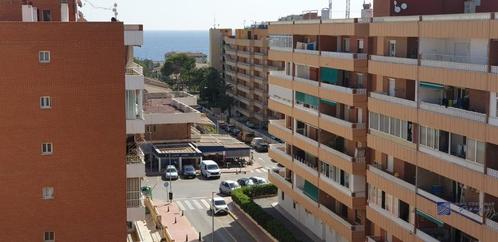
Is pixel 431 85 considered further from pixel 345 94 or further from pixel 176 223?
pixel 176 223

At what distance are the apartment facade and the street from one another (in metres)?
22.5

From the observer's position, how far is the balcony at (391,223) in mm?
36231

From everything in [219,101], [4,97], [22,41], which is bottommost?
[219,101]

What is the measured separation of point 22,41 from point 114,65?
Answer: 4060mm

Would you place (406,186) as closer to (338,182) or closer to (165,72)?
(338,182)

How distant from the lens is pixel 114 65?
32.5m

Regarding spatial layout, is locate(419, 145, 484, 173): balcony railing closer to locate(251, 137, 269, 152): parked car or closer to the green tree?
locate(251, 137, 269, 152): parked car

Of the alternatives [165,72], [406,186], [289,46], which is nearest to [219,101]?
[165,72]

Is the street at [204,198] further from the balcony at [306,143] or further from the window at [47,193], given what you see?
the window at [47,193]

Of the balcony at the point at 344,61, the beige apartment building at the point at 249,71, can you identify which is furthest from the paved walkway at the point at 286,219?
the beige apartment building at the point at 249,71

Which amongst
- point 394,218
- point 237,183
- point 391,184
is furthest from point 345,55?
point 237,183

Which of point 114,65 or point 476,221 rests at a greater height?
point 114,65

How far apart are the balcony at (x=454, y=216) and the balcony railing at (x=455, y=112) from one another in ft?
13.1

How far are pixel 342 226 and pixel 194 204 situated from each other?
2136cm
